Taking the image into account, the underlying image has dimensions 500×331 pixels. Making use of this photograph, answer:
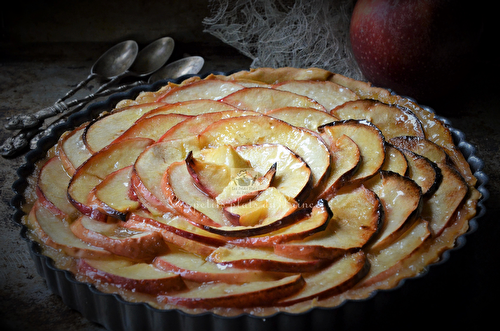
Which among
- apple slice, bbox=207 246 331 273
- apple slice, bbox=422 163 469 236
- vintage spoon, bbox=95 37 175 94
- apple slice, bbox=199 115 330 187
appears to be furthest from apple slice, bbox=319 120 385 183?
vintage spoon, bbox=95 37 175 94

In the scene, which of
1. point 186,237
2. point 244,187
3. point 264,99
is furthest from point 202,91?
point 186,237

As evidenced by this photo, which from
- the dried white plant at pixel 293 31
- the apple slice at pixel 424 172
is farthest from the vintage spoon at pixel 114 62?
the apple slice at pixel 424 172

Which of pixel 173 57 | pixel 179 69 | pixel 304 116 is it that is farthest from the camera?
pixel 173 57

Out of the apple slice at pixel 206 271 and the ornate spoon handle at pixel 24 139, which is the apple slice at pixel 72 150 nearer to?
the ornate spoon handle at pixel 24 139

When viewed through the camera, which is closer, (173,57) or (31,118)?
(31,118)

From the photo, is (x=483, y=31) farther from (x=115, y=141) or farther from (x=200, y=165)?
(x=115, y=141)

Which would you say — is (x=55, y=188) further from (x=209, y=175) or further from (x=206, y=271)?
(x=206, y=271)
